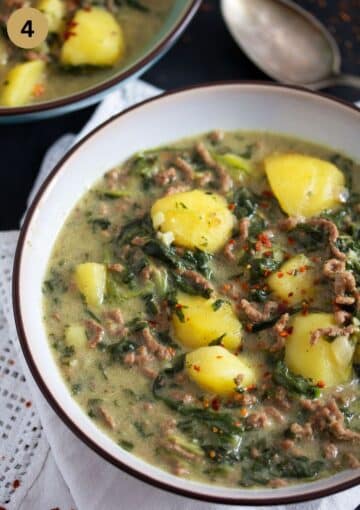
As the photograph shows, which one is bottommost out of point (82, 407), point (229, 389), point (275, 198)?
point (82, 407)

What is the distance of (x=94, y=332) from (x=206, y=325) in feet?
1.70

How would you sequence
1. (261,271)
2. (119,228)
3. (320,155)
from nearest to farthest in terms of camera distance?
(261,271)
(119,228)
(320,155)

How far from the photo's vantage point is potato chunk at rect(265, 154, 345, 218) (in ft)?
13.4

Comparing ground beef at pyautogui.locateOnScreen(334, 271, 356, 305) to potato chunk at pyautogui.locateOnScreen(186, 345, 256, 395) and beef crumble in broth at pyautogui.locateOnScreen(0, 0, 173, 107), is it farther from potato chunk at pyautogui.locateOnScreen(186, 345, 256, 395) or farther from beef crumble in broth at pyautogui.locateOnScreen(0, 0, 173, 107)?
beef crumble in broth at pyautogui.locateOnScreen(0, 0, 173, 107)

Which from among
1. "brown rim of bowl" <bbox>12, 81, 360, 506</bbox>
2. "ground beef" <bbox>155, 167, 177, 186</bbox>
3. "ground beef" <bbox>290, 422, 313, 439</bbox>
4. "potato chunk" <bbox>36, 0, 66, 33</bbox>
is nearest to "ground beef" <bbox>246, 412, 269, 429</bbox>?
"ground beef" <bbox>290, 422, 313, 439</bbox>

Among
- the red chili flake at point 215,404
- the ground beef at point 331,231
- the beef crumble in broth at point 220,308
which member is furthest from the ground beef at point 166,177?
the red chili flake at point 215,404

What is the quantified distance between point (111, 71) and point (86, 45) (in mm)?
217

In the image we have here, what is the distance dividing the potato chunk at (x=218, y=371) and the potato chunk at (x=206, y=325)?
0.23ft

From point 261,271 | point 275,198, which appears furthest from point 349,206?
point 261,271

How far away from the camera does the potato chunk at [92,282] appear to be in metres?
3.89

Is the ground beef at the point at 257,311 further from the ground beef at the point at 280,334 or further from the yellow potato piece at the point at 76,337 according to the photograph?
the yellow potato piece at the point at 76,337

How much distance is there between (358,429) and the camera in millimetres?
3543

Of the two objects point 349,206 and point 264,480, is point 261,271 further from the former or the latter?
point 264,480

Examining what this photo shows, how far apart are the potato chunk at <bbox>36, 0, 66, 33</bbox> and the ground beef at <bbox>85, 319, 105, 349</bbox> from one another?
6.87ft
